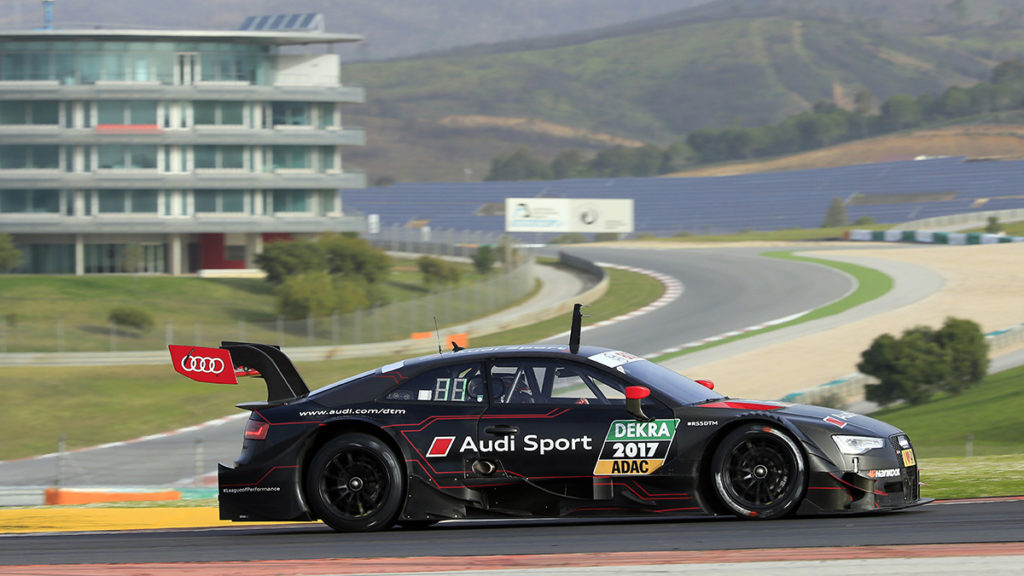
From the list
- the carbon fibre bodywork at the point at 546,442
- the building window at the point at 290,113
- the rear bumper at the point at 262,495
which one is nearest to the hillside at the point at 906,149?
the building window at the point at 290,113

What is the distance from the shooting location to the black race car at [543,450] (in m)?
8.52

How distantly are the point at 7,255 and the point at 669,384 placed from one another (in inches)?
2616

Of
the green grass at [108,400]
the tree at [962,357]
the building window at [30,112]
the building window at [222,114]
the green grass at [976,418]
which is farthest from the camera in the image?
the building window at [222,114]

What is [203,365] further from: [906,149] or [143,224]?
[906,149]

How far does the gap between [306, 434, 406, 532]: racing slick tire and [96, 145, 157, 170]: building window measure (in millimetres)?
65896

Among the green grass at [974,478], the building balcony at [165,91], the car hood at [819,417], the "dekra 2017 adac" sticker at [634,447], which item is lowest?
the green grass at [974,478]

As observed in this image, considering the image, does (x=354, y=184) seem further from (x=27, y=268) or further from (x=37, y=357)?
(x=37, y=357)

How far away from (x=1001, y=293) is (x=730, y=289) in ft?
38.8

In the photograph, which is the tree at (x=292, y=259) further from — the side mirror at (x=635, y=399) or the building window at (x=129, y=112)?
the side mirror at (x=635, y=399)

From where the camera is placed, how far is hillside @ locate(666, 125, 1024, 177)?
159500mm

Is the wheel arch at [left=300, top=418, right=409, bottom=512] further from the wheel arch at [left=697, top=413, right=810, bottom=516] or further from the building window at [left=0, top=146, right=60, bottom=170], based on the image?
the building window at [left=0, top=146, right=60, bottom=170]

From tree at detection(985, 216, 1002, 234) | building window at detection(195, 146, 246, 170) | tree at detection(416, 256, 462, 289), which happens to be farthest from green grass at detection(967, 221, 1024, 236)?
building window at detection(195, 146, 246, 170)

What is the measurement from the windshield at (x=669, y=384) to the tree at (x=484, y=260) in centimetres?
5717

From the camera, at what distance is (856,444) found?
8.48m
